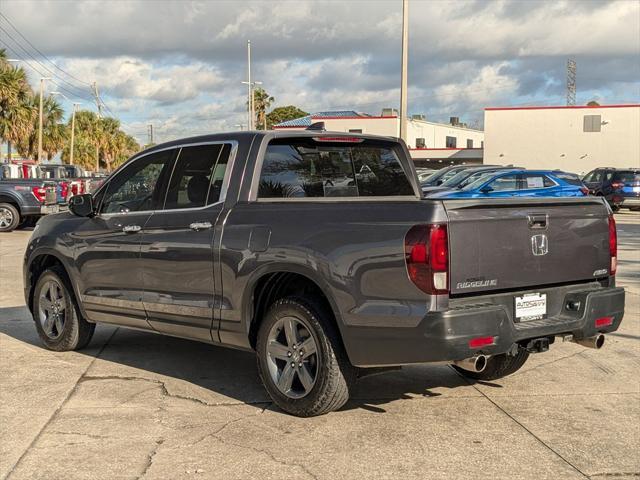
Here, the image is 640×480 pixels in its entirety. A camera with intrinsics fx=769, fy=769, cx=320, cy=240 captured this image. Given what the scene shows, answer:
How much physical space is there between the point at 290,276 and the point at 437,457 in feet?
5.08

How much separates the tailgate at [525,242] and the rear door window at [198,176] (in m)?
1.93

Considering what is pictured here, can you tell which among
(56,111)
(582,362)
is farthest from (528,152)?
(582,362)

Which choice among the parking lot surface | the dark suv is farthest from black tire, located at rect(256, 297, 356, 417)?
the dark suv

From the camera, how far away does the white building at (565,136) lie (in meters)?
48.7

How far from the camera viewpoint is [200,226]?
18.2 feet

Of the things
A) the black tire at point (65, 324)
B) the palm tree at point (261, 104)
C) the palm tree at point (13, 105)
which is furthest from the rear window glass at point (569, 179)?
the palm tree at point (261, 104)

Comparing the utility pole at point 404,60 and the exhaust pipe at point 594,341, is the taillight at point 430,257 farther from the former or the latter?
the utility pole at point 404,60

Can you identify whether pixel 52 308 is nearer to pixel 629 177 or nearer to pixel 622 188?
pixel 622 188

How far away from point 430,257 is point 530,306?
0.89 meters

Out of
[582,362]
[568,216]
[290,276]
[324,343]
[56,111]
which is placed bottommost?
[582,362]

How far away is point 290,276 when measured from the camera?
520cm

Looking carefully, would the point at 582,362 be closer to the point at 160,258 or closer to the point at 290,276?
the point at 290,276

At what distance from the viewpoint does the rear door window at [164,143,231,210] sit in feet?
18.6

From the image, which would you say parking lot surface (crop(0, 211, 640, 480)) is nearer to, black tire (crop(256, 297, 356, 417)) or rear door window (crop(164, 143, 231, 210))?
black tire (crop(256, 297, 356, 417))
